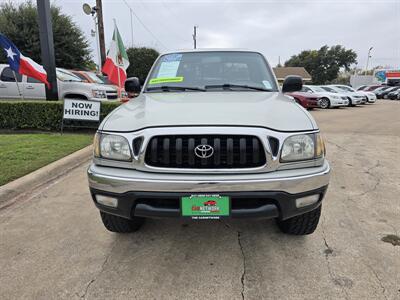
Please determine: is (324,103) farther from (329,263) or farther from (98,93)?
(329,263)

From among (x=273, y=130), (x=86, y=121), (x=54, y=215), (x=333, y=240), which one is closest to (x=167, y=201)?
(x=273, y=130)

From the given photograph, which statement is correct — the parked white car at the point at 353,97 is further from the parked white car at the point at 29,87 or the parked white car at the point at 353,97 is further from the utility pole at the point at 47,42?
the utility pole at the point at 47,42

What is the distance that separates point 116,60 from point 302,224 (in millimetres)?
8087

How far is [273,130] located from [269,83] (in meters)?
1.33

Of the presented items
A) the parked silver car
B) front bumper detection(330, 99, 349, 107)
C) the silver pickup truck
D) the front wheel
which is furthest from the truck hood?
the parked silver car

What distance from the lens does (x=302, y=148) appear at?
2.18 meters

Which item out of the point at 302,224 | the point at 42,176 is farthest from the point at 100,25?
the point at 302,224

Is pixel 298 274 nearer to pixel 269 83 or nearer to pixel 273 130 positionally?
pixel 273 130

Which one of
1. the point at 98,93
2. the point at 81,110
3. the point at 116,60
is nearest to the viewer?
the point at 81,110

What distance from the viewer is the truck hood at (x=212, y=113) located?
2.16m

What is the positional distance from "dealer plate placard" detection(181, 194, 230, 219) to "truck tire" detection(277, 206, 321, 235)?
0.81 meters

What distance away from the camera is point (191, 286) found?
2.12 meters

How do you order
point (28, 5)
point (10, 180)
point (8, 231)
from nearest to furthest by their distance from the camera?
point (8, 231) < point (10, 180) < point (28, 5)

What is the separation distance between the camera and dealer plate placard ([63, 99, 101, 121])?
6.89 metres
